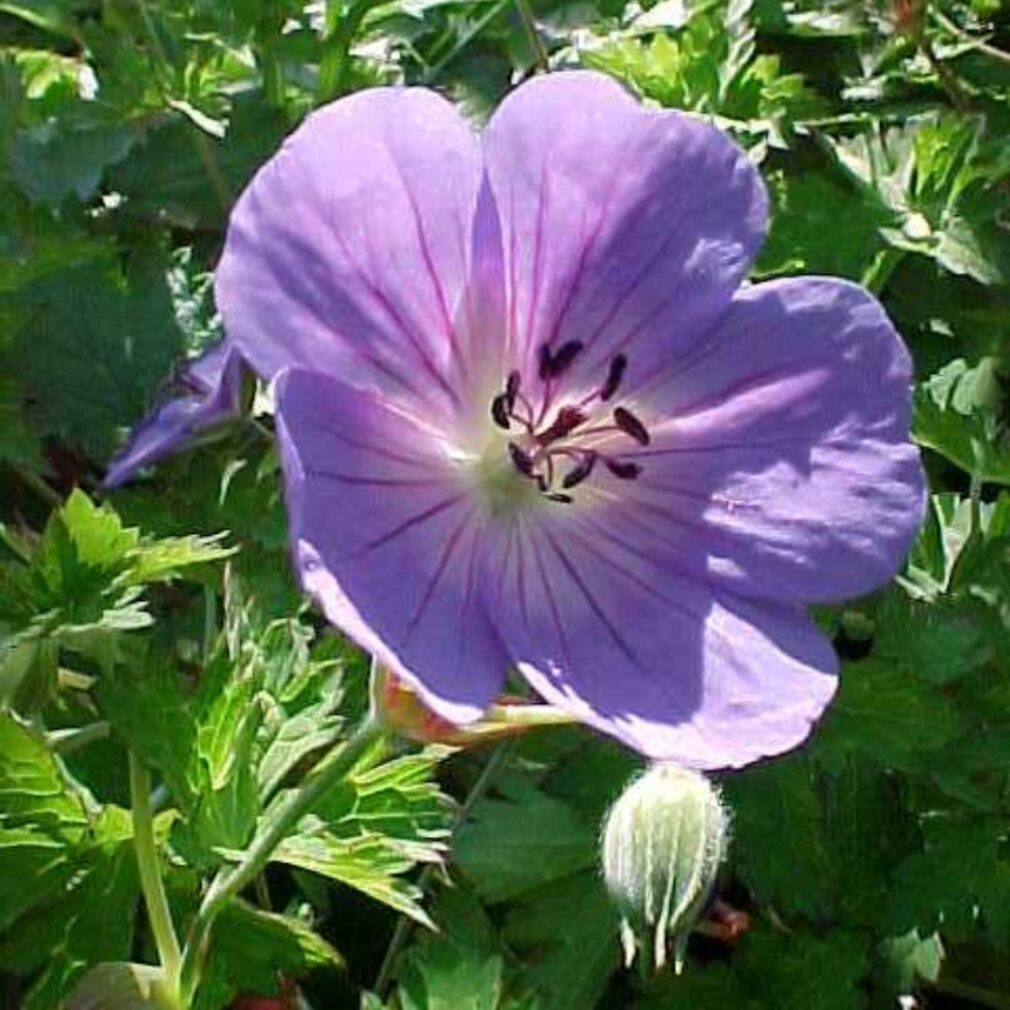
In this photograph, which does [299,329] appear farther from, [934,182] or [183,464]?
[934,182]

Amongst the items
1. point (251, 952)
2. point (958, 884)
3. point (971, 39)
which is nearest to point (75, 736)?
point (251, 952)

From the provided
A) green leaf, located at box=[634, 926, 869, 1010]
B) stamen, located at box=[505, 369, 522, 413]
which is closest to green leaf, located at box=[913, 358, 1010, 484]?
green leaf, located at box=[634, 926, 869, 1010]

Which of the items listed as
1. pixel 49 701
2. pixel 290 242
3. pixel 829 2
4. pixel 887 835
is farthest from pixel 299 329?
pixel 829 2

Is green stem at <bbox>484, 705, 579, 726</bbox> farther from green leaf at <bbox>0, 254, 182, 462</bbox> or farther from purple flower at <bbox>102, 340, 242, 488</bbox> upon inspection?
green leaf at <bbox>0, 254, 182, 462</bbox>

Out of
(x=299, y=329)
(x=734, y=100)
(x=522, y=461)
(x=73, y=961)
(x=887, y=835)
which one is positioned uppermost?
(x=299, y=329)

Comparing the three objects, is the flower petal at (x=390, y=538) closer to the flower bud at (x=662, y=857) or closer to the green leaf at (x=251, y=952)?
the flower bud at (x=662, y=857)

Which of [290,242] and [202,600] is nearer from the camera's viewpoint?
[290,242]

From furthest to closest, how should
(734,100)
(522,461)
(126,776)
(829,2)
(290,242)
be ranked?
(829,2), (734,100), (126,776), (522,461), (290,242)
